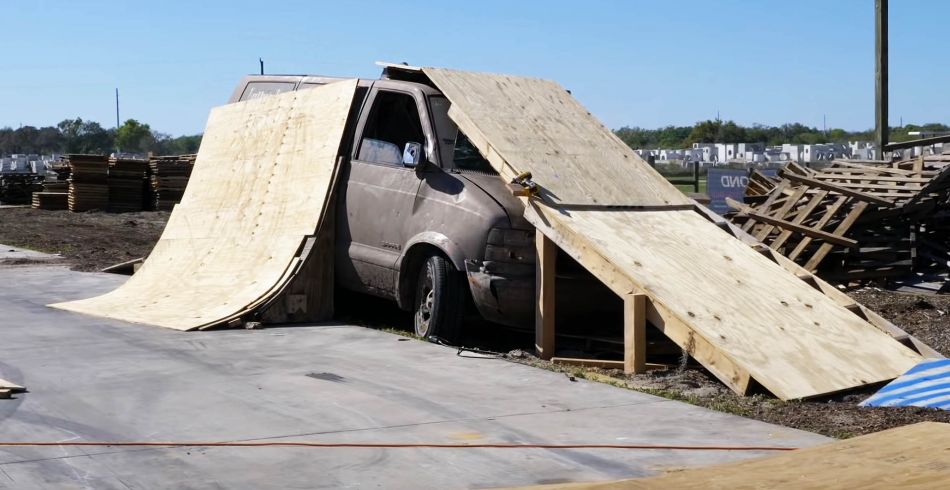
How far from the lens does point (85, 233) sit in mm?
26625

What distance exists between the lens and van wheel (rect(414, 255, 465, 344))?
380 inches

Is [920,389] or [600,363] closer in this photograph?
[920,389]

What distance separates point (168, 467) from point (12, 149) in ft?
496

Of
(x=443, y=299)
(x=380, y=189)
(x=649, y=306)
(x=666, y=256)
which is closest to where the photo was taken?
(x=649, y=306)

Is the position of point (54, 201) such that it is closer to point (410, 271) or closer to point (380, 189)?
point (380, 189)

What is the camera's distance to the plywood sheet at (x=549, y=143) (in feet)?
32.0

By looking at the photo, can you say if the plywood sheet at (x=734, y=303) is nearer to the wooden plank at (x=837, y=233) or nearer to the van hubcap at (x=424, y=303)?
the van hubcap at (x=424, y=303)

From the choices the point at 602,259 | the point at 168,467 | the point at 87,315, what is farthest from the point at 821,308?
the point at 87,315

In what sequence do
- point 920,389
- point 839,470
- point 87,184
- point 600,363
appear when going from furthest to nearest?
point 87,184
point 600,363
point 920,389
point 839,470

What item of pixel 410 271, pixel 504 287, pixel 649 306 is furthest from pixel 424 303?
pixel 649 306

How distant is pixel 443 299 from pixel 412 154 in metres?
1.43

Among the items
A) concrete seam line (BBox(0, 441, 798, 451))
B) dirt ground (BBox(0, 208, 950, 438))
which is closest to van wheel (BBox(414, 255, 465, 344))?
dirt ground (BBox(0, 208, 950, 438))

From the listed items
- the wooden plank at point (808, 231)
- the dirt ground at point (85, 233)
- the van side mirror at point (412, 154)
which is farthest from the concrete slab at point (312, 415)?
the dirt ground at point (85, 233)

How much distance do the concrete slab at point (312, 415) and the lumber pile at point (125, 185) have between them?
28.3 m
